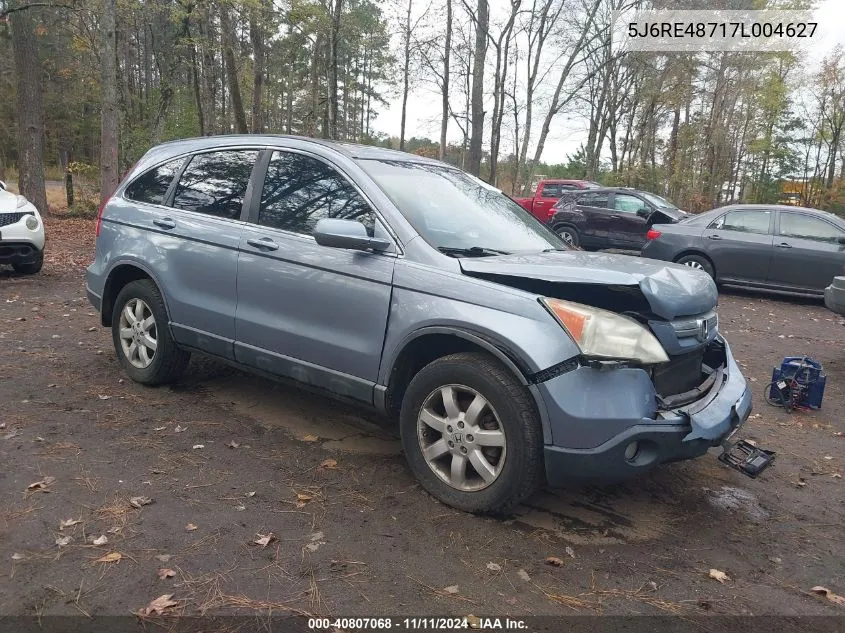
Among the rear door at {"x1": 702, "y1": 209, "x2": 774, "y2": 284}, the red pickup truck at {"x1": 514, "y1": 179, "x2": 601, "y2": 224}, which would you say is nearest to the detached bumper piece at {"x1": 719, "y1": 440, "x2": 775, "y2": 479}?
the rear door at {"x1": 702, "y1": 209, "x2": 774, "y2": 284}

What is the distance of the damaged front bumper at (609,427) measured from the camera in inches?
112

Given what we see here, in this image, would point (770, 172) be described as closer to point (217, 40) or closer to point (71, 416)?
point (217, 40)

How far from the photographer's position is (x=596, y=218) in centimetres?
1484

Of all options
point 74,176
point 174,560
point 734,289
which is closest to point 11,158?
point 74,176

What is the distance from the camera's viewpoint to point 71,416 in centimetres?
427

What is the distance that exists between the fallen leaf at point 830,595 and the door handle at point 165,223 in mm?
4285

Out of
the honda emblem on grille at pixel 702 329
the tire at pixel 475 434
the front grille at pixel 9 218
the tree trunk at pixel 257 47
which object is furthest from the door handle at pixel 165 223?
the tree trunk at pixel 257 47

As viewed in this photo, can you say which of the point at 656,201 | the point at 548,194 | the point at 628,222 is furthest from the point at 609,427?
the point at 548,194

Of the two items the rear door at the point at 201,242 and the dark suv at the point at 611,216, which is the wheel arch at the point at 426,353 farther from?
the dark suv at the point at 611,216

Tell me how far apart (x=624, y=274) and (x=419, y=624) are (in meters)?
1.78

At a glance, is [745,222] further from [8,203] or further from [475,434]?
[8,203]

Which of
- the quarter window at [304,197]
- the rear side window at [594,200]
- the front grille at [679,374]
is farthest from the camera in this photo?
the rear side window at [594,200]

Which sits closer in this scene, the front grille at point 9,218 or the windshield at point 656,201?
the front grille at point 9,218

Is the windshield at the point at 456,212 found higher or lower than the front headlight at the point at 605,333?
higher
